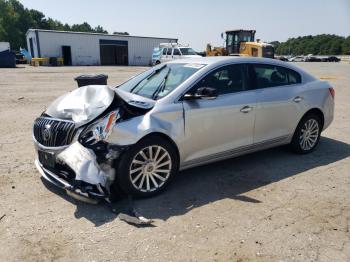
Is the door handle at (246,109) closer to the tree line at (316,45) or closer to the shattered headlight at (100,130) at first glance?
the shattered headlight at (100,130)

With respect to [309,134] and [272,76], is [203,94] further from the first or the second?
[309,134]

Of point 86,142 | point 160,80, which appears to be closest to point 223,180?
point 160,80

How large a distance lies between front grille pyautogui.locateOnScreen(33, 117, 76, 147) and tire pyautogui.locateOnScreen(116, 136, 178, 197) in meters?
0.69

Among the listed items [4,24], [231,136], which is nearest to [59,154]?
[231,136]

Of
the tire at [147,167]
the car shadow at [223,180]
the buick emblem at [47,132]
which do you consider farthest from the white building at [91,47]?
the tire at [147,167]

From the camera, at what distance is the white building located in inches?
1689

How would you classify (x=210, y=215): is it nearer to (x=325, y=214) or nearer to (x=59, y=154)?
(x=325, y=214)

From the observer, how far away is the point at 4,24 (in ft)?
251

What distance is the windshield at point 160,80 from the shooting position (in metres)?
4.24

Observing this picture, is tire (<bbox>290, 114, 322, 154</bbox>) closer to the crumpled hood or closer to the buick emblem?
the crumpled hood

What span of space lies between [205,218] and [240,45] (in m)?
24.4

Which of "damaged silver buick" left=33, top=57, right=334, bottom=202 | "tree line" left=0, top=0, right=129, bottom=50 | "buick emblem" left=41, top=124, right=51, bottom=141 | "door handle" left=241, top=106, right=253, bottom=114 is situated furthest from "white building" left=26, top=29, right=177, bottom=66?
"door handle" left=241, top=106, right=253, bottom=114

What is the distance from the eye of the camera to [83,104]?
12.8 ft

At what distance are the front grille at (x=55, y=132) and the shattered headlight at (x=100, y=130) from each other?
0.17 meters
